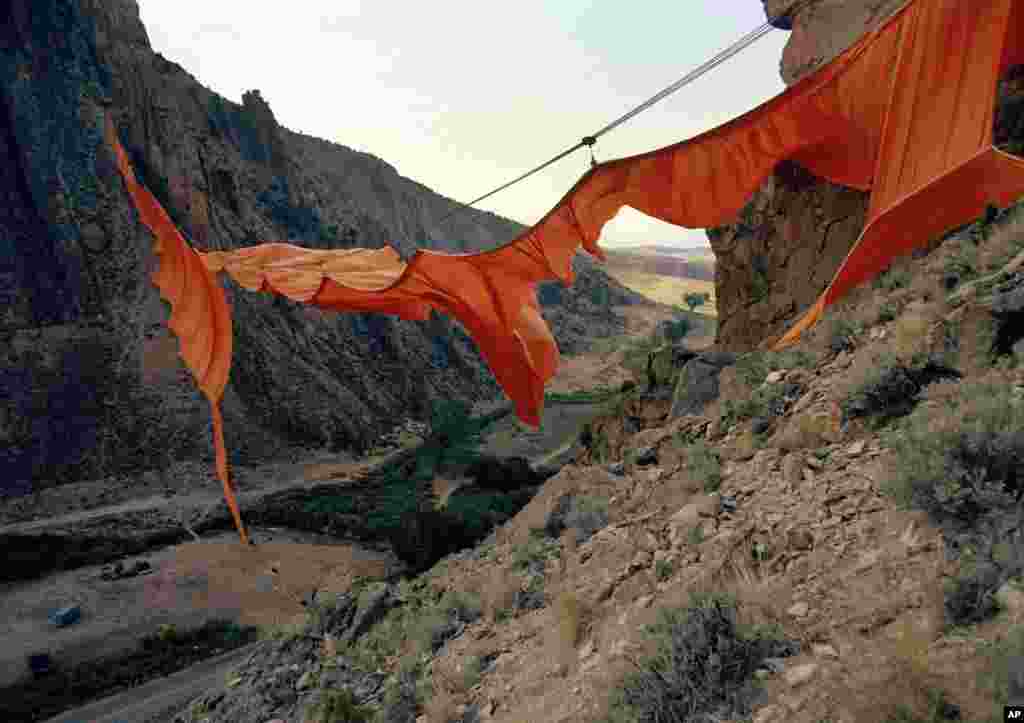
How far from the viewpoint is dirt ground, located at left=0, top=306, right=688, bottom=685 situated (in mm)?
12812

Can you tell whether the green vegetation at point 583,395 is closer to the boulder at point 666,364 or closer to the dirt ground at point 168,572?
the dirt ground at point 168,572

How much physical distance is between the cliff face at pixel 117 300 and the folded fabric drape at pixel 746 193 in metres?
19.9

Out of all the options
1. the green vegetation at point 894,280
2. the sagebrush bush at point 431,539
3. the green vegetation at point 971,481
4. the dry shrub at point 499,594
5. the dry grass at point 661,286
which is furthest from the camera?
the dry grass at point 661,286

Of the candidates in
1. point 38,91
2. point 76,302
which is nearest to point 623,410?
point 76,302

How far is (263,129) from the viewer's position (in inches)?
1720

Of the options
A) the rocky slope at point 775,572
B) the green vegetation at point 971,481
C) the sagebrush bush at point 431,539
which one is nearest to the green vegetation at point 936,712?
the rocky slope at point 775,572

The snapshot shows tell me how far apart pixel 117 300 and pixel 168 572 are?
60.5 feet

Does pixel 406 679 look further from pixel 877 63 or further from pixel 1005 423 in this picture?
pixel 877 63

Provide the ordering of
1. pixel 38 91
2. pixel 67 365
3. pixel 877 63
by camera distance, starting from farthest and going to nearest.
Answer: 1. pixel 38 91
2. pixel 67 365
3. pixel 877 63

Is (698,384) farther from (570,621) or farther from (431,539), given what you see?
(431,539)

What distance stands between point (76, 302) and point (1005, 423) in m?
34.3

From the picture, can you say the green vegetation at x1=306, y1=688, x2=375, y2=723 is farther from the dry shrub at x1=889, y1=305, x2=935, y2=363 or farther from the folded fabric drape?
the dry shrub at x1=889, y1=305, x2=935, y2=363

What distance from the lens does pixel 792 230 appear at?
8812 mm

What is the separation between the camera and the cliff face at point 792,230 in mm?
7824
